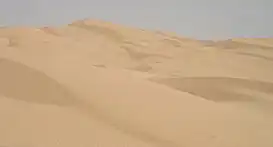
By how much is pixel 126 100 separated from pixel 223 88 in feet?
0.78

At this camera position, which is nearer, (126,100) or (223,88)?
(126,100)

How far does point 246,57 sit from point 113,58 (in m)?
0.41

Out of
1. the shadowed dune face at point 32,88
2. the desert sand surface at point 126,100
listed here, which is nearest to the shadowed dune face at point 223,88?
the desert sand surface at point 126,100

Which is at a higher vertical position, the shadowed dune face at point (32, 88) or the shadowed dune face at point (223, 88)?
the shadowed dune face at point (32, 88)

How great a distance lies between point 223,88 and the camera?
812 mm

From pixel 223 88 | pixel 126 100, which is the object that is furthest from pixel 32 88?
pixel 223 88

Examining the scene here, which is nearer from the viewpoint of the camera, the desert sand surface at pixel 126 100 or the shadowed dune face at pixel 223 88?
the desert sand surface at pixel 126 100

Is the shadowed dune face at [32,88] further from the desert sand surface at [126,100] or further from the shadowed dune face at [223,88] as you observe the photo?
the shadowed dune face at [223,88]

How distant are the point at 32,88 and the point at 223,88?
1.30 ft

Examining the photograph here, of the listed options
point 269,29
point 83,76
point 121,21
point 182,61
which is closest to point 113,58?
point 182,61

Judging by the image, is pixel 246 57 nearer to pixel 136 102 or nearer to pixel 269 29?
pixel 136 102

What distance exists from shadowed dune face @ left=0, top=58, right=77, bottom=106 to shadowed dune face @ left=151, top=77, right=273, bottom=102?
238 millimetres

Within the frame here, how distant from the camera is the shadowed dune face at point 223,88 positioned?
2.55 feet

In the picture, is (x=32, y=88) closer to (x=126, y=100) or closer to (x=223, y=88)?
(x=126, y=100)
